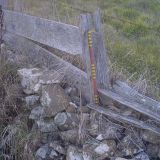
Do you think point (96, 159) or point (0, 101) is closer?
point (96, 159)

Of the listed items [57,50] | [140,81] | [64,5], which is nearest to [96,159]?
[140,81]

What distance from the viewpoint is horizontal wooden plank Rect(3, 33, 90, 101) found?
16.6 ft

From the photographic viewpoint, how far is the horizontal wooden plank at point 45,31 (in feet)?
16.7

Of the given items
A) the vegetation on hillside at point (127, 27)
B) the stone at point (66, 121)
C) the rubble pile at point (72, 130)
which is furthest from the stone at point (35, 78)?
the vegetation on hillside at point (127, 27)

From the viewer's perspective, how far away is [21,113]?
17.0 feet

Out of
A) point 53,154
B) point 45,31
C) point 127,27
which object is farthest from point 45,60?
point 127,27

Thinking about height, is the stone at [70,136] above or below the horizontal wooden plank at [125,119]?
below

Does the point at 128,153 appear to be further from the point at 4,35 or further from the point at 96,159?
the point at 4,35

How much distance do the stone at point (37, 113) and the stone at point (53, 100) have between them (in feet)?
0.21

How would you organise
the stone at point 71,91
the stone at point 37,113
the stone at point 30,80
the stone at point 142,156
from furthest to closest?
the stone at point 30,80
the stone at point 71,91
the stone at point 37,113
the stone at point 142,156

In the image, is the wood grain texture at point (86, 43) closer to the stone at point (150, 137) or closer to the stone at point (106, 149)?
the stone at point (106, 149)

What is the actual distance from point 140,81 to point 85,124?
87 cm

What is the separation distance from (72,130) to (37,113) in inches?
21.8

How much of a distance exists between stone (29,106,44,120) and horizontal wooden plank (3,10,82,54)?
751mm
